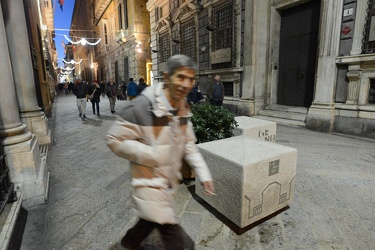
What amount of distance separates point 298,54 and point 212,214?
7.12m

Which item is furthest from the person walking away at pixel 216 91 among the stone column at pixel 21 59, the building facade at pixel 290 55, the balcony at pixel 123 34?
the balcony at pixel 123 34

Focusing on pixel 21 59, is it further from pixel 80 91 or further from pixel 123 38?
pixel 123 38

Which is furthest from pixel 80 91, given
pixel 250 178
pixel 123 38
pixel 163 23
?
pixel 123 38

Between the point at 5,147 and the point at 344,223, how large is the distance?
4083 mm

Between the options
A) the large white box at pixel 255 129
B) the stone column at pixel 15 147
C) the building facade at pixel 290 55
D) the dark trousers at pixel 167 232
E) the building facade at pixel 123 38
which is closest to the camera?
the dark trousers at pixel 167 232

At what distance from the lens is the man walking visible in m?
1.41

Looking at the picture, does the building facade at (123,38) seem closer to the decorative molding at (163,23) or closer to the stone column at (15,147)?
the decorative molding at (163,23)

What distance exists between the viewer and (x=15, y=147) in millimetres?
2939

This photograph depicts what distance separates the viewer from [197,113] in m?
3.55

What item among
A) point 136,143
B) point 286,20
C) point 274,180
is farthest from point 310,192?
point 286,20

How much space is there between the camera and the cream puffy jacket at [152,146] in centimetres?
141

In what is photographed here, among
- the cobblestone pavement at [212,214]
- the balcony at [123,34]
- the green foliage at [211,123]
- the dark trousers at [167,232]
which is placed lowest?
the cobblestone pavement at [212,214]

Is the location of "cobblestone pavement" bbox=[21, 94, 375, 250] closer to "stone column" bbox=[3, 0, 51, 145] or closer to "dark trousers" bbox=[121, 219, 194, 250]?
"dark trousers" bbox=[121, 219, 194, 250]

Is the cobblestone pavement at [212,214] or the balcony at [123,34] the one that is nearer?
the cobblestone pavement at [212,214]
